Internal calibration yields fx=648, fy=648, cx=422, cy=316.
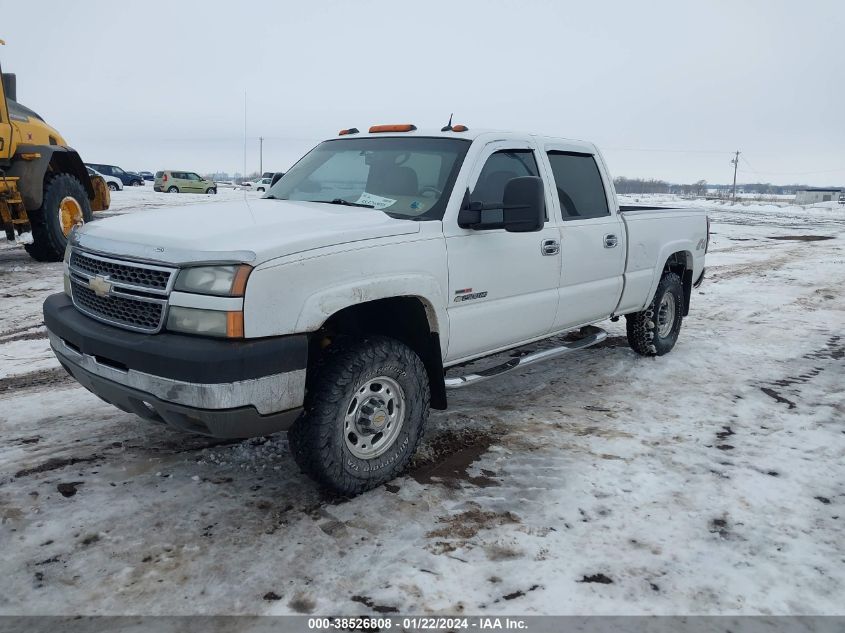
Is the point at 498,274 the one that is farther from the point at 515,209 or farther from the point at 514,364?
the point at 514,364

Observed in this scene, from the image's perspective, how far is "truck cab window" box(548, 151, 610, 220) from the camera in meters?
4.81

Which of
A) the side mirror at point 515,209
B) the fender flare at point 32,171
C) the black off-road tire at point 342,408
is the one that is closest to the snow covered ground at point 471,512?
the black off-road tire at point 342,408

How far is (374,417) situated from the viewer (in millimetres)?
3395

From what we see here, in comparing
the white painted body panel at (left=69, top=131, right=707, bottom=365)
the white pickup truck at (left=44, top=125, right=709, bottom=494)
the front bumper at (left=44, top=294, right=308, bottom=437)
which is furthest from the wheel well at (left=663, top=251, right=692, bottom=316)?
the front bumper at (left=44, top=294, right=308, bottom=437)

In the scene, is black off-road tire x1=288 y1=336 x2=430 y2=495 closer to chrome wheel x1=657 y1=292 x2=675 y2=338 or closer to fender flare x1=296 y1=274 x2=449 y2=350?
fender flare x1=296 y1=274 x2=449 y2=350

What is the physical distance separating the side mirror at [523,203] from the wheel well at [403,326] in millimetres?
722

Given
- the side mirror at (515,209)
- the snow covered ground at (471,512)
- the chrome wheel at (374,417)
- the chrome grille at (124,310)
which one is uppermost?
the side mirror at (515,209)

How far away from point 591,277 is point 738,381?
1.78 metres

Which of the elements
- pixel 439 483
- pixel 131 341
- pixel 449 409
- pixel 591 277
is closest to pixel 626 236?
pixel 591 277

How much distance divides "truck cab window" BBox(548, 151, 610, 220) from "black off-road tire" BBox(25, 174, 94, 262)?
28.5 feet

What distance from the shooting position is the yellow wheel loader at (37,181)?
380 inches

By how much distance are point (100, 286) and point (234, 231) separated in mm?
744

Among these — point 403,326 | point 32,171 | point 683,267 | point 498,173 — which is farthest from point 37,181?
point 683,267

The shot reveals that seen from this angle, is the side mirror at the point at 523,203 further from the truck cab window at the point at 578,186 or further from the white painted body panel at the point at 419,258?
the truck cab window at the point at 578,186
